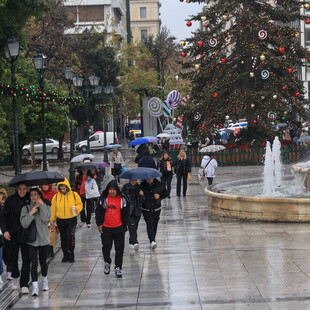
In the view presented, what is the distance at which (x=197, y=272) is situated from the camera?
11.6 metres

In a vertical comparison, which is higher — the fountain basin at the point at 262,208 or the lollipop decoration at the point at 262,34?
the lollipop decoration at the point at 262,34

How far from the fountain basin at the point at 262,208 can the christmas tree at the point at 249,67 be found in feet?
62.0

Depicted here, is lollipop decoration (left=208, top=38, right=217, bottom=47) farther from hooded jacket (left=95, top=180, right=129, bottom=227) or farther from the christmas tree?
hooded jacket (left=95, top=180, right=129, bottom=227)

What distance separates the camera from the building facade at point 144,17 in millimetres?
123250

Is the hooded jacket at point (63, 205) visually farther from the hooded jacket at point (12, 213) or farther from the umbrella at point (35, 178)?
the hooded jacket at point (12, 213)

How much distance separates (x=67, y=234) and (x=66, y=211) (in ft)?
1.44

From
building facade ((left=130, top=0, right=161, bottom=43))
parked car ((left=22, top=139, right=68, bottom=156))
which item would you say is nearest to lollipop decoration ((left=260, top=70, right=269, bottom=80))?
parked car ((left=22, top=139, right=68, bottom=156))

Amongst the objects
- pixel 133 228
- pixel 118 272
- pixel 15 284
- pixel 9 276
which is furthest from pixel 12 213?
pixel 133 228

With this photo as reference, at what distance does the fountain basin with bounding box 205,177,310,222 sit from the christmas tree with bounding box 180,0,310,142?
18.9 m

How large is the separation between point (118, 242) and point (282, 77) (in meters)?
27.2

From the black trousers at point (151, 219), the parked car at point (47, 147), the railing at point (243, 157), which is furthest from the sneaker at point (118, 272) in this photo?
the parked car at point (47, 147)

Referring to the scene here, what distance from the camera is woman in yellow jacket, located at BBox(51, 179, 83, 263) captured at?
42.6 ft

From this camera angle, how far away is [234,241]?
14500mm

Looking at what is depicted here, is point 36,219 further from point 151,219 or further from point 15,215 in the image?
point 151,219
